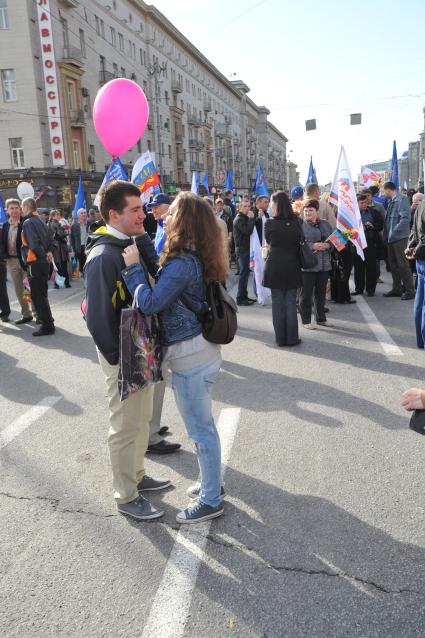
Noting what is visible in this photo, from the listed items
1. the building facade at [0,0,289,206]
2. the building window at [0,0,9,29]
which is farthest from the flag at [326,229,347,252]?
the building window at [0,0,9,29]

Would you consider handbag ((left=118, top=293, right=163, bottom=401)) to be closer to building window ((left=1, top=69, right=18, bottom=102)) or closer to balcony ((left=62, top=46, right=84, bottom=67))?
A: building window ((left=1, top=69, right=18, bottom=102))

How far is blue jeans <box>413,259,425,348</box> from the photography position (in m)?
5.98

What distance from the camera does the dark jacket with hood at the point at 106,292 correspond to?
2.88m

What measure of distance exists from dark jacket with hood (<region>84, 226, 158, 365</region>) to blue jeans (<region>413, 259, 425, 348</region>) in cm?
404

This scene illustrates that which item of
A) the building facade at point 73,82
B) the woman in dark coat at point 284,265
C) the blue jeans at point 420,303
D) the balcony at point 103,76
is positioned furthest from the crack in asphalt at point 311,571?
the balcony at point 103,76

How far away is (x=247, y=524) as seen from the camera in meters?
3.06

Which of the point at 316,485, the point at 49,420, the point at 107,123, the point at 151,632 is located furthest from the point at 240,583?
the point at 107,123

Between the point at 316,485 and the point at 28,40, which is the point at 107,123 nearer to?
the point at 316,485

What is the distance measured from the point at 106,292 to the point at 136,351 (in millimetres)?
357

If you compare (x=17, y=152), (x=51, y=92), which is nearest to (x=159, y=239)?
(x=17, y=152)

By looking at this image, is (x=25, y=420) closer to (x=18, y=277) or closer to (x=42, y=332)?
(x=42, y=332)

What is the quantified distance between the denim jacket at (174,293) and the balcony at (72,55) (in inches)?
1388

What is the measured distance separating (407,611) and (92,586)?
57.2 inches

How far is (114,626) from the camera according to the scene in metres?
2.34
